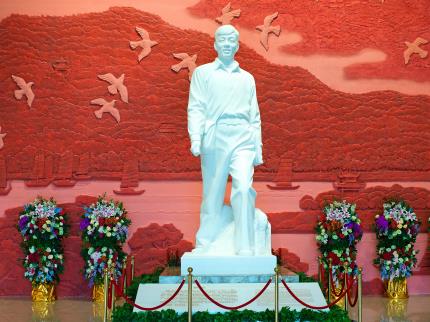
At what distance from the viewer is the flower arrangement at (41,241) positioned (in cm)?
1115

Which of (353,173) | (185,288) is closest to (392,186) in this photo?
(353,173)

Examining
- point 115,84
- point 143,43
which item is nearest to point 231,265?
point 115,84

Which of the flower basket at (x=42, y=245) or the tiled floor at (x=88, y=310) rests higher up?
the flower basket at (x=42, y=245)

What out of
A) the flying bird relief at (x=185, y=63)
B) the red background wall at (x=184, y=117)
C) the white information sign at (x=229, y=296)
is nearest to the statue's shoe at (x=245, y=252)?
the white information sign at (x=229, y=296)

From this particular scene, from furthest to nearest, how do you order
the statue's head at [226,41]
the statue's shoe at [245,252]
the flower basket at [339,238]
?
the flower basket at [339,238]
the statue's head at [226,41]
the statue's shoe at [245,252]

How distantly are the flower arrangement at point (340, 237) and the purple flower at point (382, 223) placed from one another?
1.24 feet

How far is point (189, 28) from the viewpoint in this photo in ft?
41.4

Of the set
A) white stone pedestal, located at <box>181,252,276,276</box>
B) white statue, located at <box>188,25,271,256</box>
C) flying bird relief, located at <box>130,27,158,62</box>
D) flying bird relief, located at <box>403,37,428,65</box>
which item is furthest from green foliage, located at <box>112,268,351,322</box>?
flying bird relief, located at <box>403,37,428,65</box>

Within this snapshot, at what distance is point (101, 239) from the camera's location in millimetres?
11250

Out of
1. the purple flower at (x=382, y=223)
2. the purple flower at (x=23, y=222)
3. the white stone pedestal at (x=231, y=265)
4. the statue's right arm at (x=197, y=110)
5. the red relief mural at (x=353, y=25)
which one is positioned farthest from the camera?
the red relief mural at (x=353, y=25)

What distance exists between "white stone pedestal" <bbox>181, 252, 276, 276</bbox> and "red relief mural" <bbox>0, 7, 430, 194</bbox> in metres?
4.41

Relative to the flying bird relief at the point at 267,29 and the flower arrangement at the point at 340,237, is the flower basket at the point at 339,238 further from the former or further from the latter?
the flying bird relief at the point at 267,29

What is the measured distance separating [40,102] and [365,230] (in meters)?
6.91

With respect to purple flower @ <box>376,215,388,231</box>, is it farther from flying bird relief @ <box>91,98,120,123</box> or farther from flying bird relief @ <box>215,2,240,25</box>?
flying bird relief @ <box>91,98,120,123</box>
